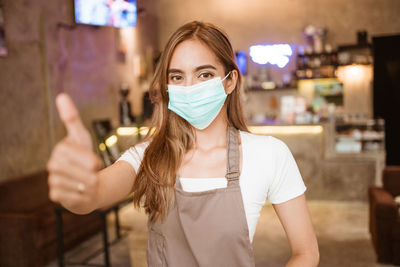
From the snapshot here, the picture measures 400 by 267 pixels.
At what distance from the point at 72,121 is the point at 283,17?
25.8 feet

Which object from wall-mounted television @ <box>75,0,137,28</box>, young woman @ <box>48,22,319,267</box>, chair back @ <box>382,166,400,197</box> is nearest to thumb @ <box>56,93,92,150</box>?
young woman @ <box>48,22,319,267</box>

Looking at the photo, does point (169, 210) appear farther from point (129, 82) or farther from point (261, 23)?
point (261, 23)

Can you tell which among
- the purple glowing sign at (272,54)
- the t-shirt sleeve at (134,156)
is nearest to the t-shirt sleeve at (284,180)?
the t-shirt sleeve at (134,156)

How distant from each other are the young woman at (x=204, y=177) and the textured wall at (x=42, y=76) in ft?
10.4

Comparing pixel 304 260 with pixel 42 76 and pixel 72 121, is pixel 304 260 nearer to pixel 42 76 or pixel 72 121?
pixel 72 121

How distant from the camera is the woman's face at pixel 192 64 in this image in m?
1.29

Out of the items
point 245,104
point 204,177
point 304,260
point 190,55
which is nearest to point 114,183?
point 204,177

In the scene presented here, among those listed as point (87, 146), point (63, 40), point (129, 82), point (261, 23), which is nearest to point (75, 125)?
point (87, 146)

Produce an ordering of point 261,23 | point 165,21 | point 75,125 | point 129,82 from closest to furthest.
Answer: point 75,125 → point 129,82 → point 261,23 → point 165,21

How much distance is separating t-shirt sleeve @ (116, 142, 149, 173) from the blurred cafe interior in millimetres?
163

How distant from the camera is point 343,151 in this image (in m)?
5.41

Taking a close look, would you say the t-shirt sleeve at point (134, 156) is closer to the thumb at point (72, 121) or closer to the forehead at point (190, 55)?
the forehead at point (190, 55)

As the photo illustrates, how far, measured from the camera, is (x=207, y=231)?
3.98ft

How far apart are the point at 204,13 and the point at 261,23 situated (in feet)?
4.51
